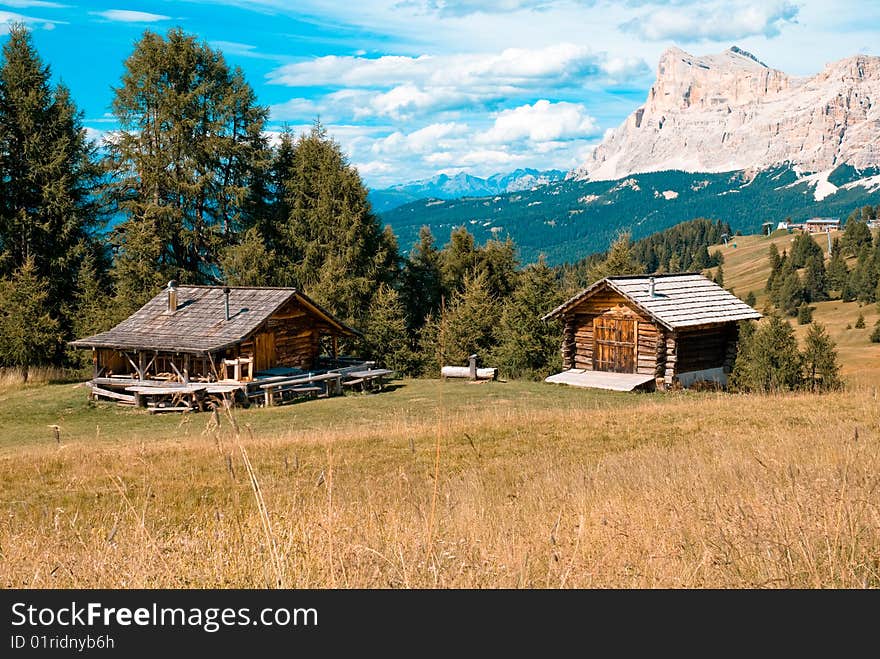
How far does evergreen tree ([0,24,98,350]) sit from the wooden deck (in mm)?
27206

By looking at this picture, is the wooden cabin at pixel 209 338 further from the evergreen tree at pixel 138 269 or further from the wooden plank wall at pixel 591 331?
the wooden plank wall at pixel 591 331

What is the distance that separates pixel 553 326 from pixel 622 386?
39.0 feet

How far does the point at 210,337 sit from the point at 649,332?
57.6ft

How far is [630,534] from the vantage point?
547 centimetres

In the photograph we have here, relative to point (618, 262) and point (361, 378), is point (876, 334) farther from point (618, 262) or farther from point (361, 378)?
point (361, 378)

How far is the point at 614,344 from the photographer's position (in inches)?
1253

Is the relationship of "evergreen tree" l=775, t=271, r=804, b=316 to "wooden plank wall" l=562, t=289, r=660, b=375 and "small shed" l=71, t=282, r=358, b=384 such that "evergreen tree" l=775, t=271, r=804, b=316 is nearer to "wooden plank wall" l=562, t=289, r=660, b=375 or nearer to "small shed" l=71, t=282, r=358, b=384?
"wooden plank wall" l=562, t=289, r=660, b=375

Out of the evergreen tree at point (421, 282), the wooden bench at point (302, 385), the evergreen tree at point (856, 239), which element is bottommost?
the wooden bench at point (302, 385)

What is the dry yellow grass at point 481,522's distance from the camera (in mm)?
4477

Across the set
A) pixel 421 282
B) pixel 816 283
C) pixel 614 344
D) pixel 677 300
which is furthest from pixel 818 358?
pixel 816 283

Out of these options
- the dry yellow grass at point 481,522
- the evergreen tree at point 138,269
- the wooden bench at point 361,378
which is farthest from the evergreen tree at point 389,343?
the dry yellow grass at point 481,522

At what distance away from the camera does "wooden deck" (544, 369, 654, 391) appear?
28922 millimetres

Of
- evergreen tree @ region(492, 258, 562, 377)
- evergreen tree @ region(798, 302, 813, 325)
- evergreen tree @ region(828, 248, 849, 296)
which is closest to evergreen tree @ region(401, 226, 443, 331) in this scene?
evergreen tree @ region(492, 258, 562, 377)

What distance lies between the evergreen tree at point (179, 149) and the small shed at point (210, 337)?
10071 mm
